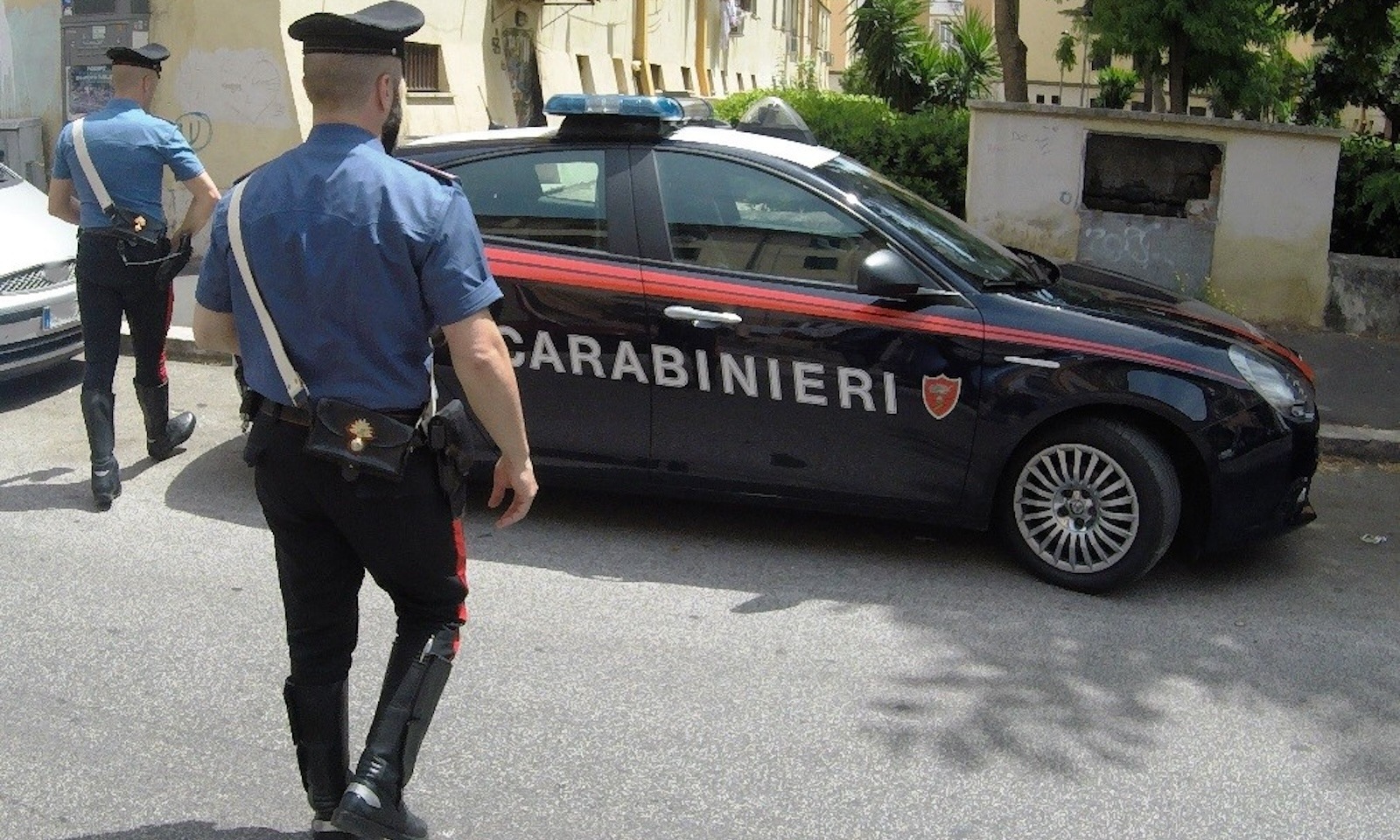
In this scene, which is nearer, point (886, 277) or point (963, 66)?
point (886, 277)

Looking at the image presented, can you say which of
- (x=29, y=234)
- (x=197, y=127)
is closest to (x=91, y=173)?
(x=29, y=234)

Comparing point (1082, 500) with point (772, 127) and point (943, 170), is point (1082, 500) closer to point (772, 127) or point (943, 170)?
point (772, 127)

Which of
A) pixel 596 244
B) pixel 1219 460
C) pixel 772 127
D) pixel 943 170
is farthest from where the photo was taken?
pixel 943 170

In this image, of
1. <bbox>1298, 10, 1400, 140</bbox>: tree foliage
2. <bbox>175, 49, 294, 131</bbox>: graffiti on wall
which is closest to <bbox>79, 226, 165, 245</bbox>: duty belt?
<bbox>175, 49, 294, 131</bbox>: graffiti on wall

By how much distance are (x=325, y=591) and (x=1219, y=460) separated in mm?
3272

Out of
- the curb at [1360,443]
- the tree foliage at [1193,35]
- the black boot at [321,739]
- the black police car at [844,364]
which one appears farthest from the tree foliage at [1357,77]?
the black boot at [321,739]

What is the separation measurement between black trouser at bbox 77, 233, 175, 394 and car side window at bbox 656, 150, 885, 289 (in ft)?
6.84

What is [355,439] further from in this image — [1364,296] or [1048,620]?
[1364,296]

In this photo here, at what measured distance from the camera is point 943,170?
35.2 feet

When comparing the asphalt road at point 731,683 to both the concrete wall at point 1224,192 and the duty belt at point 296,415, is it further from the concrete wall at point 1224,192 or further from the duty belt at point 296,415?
the concrete wall at point 1224,192

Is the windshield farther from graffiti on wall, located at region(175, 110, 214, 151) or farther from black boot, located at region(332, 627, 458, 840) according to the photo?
graffiti on wall, located at region(175, 110, 214, 151)

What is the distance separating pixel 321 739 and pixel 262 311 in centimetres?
94

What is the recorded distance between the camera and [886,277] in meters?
5.15

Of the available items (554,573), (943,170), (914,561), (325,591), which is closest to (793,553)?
(914,561)
